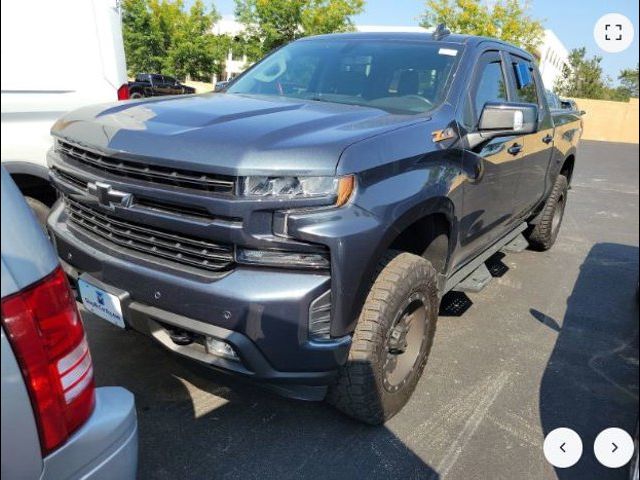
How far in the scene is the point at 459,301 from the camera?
4.18m

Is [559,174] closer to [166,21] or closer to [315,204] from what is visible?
[315,204]

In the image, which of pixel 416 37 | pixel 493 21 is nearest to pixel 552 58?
pixel 493 21

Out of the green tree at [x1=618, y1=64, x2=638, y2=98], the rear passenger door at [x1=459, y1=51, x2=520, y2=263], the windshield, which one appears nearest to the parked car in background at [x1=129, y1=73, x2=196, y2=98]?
the windshield

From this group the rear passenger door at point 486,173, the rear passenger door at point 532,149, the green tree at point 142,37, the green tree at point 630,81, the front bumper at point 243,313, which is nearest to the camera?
the green tree at point 630,81

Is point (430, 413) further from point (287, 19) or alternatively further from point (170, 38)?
point (170, 38)

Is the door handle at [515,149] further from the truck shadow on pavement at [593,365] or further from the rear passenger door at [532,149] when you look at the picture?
the truck shadow on pavement at [593,365]

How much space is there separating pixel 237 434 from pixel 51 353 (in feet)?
4.93

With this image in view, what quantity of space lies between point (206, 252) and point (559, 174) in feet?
14.9

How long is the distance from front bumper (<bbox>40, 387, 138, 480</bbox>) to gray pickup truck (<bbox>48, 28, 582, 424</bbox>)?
0.61 metres

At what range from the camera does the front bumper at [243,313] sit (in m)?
2.04

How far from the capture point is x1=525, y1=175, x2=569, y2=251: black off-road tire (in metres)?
5.49

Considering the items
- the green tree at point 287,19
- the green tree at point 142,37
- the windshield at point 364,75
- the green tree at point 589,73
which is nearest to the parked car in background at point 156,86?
the green tree at point 287,19

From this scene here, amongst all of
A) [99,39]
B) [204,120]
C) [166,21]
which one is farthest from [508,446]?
[166,21]

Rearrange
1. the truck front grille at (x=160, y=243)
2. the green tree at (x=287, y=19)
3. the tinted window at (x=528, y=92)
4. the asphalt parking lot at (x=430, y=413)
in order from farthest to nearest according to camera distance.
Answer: the green tree at (x=287, y=19)
the tinted window at (x=528, y=92)
the asphalt parking lot at (x=430, y=413)
the truck front grille at (x=160, y=243)
